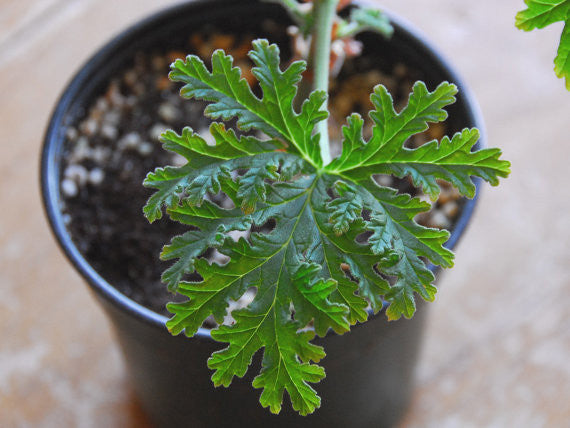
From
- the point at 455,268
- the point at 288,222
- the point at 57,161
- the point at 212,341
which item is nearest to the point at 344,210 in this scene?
the point at 288,222

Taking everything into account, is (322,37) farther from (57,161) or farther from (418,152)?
(57,161)

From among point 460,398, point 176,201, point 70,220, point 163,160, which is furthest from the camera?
point 460,398

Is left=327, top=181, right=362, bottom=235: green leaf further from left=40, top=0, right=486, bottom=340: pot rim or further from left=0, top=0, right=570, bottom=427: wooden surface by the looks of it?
left=0, top=0, right=570, bottom=427: wooden surface

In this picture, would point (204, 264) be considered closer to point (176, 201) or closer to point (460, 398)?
point (176, 201)

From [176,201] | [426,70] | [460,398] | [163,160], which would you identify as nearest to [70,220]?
[163,160]

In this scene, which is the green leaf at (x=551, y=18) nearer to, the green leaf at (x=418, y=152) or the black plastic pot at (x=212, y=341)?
the green leaf at (x=418, y=152)

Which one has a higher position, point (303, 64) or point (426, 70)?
point (303, 64)

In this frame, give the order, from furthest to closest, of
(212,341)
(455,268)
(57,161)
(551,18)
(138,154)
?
(455,268)
(138,154)
(57,161)
(212,341)
(551,18)

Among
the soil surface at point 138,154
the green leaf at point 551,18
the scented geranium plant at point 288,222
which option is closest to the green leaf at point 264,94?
the scented geranium plant at point 288,222
